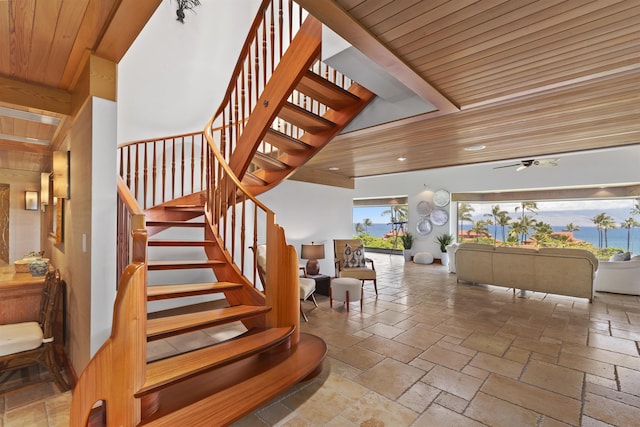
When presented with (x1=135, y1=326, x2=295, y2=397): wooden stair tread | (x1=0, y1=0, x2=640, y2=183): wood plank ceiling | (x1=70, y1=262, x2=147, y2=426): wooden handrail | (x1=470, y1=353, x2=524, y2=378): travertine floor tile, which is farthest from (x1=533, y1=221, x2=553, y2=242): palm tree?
(x1=70, y1=262, x2=147, y2=426): wooden handrail

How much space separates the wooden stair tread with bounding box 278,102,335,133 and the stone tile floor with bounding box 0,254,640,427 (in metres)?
2.44

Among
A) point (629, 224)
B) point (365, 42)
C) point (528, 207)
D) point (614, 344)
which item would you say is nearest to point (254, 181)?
point (365, 42)

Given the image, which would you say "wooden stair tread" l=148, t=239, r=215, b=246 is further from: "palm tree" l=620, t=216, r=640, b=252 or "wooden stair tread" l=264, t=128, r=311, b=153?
"palm tree" l=620, t=216, r=640, b=252

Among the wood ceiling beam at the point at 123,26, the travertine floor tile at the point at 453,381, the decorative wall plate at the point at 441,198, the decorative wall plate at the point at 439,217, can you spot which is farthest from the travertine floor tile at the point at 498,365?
the decorative wall plate at the point at 441,198

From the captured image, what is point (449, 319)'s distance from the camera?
413 centimetres

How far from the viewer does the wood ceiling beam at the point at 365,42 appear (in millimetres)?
1659

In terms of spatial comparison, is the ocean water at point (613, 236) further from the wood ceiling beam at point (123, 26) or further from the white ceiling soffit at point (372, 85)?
the wood ceiling beam at point (123, 26)

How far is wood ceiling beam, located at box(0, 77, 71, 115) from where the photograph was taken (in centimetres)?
233

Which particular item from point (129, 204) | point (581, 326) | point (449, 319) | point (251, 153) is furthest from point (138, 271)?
point (581, 326)

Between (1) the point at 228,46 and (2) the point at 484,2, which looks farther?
(1) the point at 228,46

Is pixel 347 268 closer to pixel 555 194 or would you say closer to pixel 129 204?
pixel 129 204

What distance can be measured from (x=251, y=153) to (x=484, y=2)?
7.84 feet

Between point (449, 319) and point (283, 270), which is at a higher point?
point (283, 270)

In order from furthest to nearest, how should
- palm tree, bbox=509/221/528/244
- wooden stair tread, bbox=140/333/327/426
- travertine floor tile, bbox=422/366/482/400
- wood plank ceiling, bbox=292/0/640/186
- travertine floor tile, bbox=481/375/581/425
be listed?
1. palm tree, bbox=509/221/528/244
2. travertine floor tile, bbox=422/366/482/400
3. travertine floor tile, bbox=481/375/581/425
4. wooden stair tread, bbox=140/333/327/426
5. wood plank ceiling, bbox=292/0/640/186
